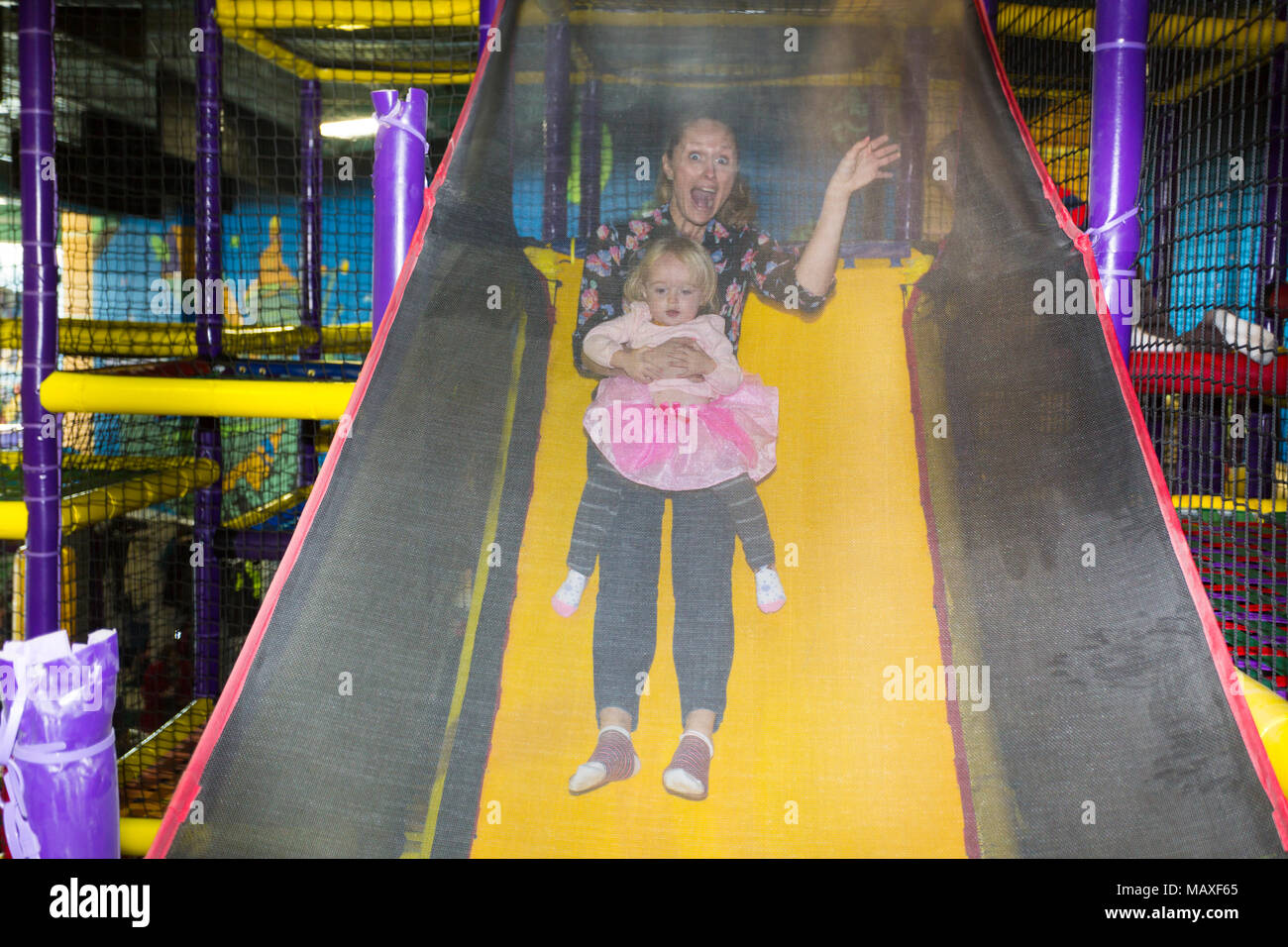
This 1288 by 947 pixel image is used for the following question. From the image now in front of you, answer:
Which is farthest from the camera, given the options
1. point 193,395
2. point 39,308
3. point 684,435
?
point 39,308

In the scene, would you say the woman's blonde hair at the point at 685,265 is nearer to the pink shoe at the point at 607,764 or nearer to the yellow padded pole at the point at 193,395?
the yellow padded pole at the point at 193,395

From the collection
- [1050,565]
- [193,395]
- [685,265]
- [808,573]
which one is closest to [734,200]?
[685,265]

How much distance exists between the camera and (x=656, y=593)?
1.67 m

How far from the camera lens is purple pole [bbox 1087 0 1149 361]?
1749mm

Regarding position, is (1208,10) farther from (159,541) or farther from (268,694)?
(159,541)

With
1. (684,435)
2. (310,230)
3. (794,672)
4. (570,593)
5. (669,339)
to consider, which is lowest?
(794,672)

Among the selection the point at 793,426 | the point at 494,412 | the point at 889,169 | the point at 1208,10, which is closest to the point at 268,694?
the point at 494,412

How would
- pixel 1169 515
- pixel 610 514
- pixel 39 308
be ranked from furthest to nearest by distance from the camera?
pixel 39 308, pixel 610 514, pixel 1169 515

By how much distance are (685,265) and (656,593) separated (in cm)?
70

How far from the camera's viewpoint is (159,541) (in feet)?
16.2

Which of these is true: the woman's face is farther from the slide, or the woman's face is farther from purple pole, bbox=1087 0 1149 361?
purple pole, bbox=1087 0 1149 361

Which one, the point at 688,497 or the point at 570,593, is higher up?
the point at 688,497

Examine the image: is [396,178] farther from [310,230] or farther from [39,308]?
[310,230]

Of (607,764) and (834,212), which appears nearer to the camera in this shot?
(607,764)
